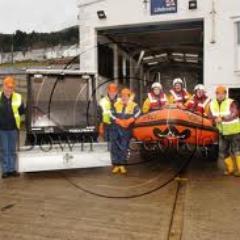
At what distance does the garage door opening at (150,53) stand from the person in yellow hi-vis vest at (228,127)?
4.18 m

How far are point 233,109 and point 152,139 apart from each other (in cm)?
164

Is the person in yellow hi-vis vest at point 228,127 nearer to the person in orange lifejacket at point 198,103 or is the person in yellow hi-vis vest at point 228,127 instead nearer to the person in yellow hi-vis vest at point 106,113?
the person in orange lifejacket at point 198,103

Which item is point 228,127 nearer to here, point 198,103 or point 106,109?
point 198,103

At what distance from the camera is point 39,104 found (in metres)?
11.1

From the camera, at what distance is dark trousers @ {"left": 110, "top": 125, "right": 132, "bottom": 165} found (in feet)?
36.2

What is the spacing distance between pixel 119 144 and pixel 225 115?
206cm

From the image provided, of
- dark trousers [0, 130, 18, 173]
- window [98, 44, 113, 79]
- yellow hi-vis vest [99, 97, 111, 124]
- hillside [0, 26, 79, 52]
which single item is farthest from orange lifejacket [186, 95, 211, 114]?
hillside [0, 26, 79, 52]

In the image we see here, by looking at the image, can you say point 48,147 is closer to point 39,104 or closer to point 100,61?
point 39,104

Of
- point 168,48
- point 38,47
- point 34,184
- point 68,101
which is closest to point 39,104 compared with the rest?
point 68,101

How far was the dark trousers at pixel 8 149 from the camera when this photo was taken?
416 inches

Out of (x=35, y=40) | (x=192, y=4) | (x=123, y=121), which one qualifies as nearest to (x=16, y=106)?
→ (x=123, y=121)

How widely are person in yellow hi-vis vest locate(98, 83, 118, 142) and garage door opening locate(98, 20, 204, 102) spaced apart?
357cm

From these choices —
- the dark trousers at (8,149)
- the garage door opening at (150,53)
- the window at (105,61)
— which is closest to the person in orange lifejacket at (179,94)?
the garage door opening at (150,53)

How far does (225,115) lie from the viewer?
1097 centimetres
